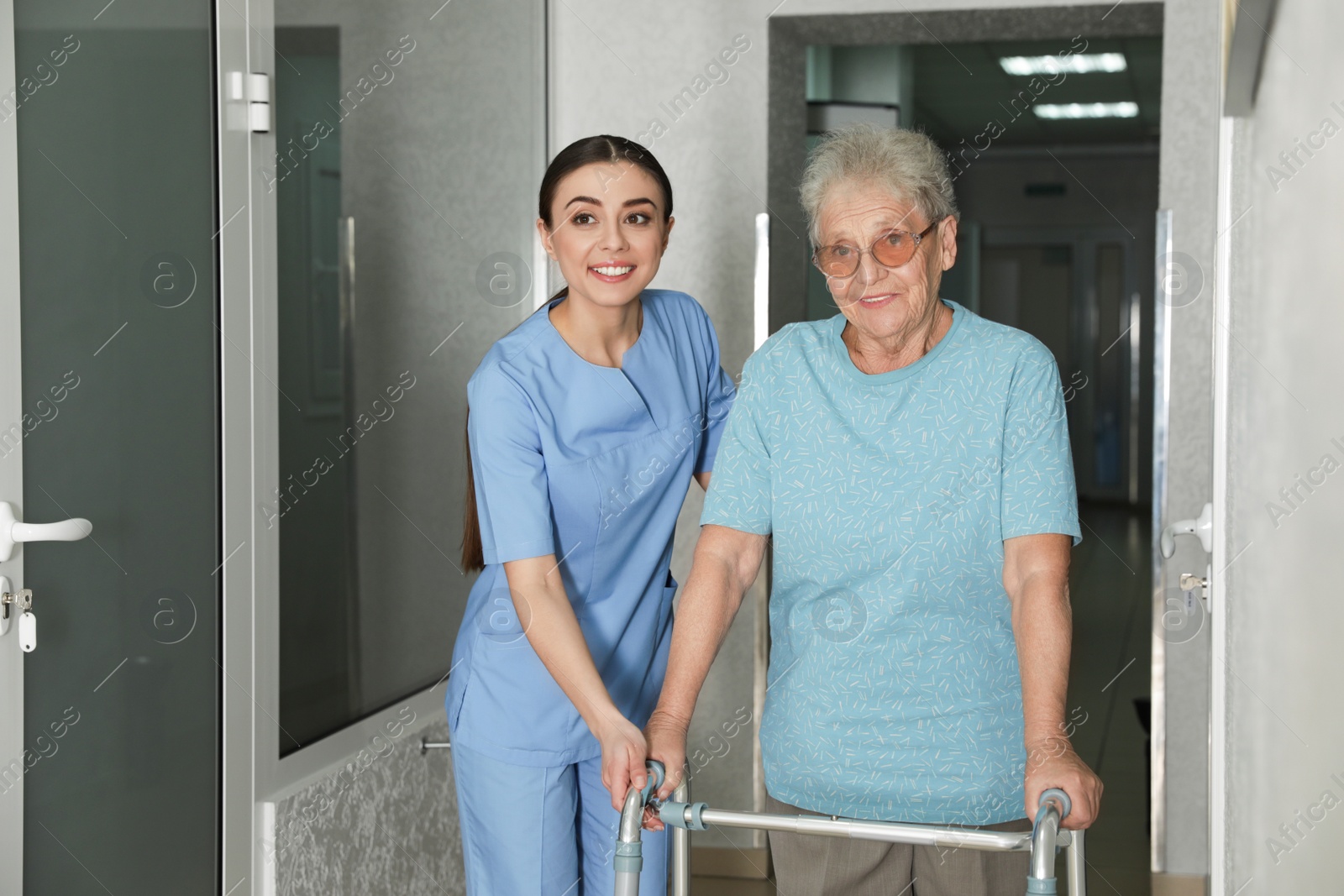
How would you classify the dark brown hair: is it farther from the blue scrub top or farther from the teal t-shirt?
the teal t-shirt

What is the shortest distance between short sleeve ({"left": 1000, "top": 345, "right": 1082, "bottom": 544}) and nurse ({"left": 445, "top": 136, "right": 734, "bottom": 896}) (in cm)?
63

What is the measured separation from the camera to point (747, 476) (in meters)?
1.66

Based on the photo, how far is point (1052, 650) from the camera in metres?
1.47

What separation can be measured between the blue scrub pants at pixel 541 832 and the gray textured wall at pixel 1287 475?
891 millimetres

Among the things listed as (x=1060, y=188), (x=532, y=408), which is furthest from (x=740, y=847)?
(x=1060, y=188)

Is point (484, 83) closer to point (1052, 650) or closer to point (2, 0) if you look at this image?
point (2, 0)

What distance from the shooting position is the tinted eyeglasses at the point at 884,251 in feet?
5.10

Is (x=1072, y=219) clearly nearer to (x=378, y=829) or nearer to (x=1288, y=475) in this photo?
(x=378, y=829)

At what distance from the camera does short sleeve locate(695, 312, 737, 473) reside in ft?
6.93

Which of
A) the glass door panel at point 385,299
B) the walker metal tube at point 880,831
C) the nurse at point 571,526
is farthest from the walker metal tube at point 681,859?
the glass door panel at point 385,299

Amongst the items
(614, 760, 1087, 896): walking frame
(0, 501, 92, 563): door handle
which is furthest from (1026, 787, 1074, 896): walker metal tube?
(0, 501, 92, 563): door handle

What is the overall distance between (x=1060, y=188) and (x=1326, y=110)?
459 inches

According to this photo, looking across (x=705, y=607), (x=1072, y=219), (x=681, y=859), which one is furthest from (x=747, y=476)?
(x=1072, y=219)

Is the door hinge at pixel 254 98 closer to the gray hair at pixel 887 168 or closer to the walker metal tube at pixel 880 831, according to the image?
the gray hair at pixel 887 168
